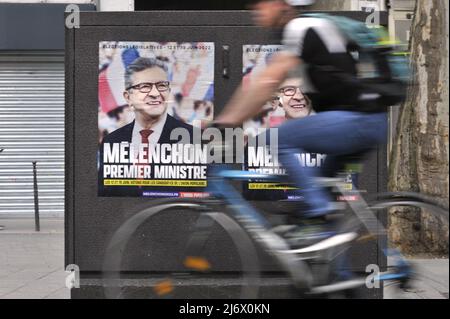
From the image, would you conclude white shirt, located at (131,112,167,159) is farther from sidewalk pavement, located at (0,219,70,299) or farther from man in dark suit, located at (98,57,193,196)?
sidewalk pavement, located at (0,219,70,299)

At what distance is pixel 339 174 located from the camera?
423 cm

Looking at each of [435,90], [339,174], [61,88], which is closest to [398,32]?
[435,90]

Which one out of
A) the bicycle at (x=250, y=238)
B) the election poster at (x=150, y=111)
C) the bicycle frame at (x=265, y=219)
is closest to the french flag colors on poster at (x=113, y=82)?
the election poster at (x=150, y=111)

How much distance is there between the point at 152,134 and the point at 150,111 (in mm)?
193

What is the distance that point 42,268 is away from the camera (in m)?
7.77

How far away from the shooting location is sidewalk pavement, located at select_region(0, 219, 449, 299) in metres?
4.35

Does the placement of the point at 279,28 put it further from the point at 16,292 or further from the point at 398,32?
the point at 398,32

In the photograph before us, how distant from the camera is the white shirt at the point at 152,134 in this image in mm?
5688

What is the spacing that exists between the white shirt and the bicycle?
4.91 feet

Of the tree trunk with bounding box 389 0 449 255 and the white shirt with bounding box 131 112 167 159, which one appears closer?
the white shirt with bounding box 131 112 167 159

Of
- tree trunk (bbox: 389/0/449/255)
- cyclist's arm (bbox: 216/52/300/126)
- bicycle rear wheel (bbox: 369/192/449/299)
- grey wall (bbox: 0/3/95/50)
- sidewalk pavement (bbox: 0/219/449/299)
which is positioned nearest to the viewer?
cyclist's arm (bbox: 216/52/300/126)

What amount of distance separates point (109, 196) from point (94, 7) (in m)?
7.71

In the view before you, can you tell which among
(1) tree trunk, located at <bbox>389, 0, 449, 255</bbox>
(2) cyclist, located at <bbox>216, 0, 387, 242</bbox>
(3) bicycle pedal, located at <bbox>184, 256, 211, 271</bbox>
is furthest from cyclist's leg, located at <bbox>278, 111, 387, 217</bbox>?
(1) tree trunk, located at <bbox>389, 0, 449, 255</bbox>

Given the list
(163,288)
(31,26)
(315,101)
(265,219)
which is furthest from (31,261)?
(31,26)
